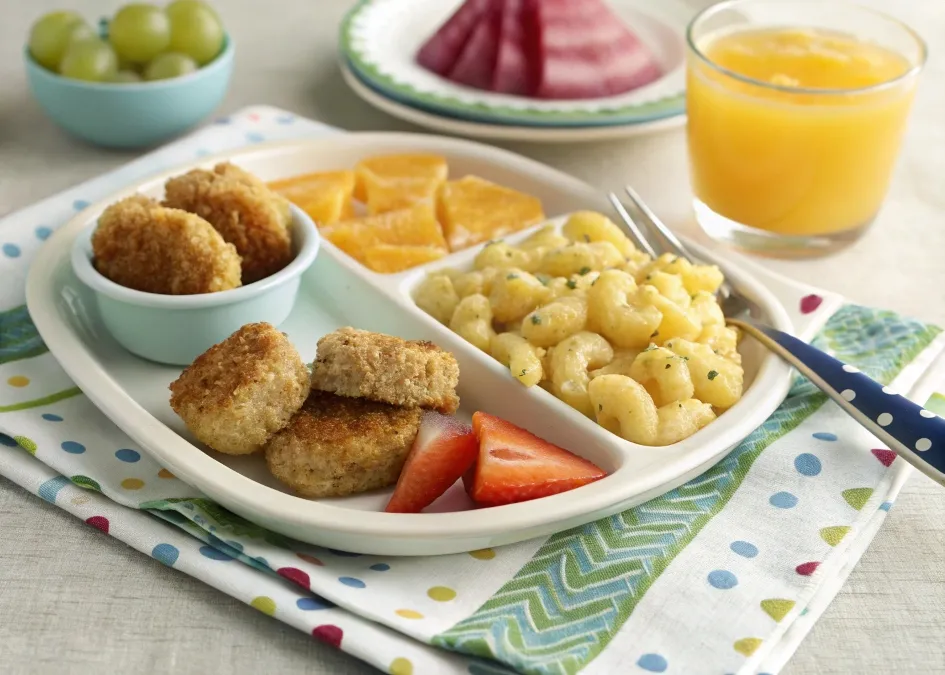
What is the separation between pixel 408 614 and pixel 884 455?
3.43 feet

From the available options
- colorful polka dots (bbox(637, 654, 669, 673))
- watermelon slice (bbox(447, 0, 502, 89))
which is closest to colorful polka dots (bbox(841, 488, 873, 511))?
colorful polka dots (bbox(637, 654, 669, 673))

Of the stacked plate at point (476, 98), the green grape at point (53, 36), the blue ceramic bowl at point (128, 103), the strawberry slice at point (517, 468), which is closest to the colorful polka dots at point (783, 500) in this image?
the strawberry slice at point (517, 468)

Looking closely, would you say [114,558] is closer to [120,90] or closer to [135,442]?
[135,442]

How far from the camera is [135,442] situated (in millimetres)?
2055

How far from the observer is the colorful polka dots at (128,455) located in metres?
2.05

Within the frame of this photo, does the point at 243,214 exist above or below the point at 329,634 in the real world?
above

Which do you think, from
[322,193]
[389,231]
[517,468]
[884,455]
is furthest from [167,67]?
[884,455]

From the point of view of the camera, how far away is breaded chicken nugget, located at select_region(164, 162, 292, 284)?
2.41 m

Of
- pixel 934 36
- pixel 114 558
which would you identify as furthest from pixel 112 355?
pixel 934 36

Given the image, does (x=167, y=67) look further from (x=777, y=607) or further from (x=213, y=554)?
(x=777, y=607)

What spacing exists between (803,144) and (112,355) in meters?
1.77

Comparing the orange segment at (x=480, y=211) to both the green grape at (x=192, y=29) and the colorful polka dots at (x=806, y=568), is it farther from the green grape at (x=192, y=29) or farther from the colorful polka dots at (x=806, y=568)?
the colorful polka dots at (x=806, y=568)

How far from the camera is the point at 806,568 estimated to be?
5.96 ft

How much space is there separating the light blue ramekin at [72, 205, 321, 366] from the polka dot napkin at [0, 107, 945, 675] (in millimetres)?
180
